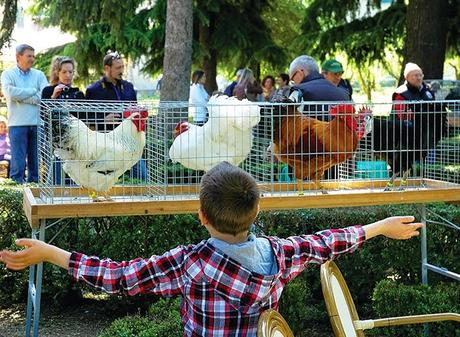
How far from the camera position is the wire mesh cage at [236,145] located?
504 centimetres

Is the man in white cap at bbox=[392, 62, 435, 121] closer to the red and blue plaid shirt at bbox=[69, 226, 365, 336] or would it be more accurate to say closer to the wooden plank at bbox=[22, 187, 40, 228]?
the wooden plank at bbox=[22, 187, 40, 228]

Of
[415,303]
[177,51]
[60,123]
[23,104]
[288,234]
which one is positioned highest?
[177,51]

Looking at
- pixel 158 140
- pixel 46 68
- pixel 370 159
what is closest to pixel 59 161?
pixel 158 140

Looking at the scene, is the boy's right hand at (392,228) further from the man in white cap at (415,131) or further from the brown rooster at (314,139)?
the man in white cap at (415,131)

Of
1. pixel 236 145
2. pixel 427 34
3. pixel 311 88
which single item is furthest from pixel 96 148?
pixel 427 34

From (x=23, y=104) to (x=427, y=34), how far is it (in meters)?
7.06

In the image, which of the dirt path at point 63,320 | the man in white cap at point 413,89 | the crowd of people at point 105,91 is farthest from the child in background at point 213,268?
the man in white cap at point 413,89

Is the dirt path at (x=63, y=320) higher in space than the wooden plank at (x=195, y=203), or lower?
lower

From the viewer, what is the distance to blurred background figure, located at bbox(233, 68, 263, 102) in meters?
11.5

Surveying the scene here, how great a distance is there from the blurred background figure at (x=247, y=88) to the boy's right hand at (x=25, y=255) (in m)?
8.66

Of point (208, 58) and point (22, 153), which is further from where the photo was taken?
point (208, 58)

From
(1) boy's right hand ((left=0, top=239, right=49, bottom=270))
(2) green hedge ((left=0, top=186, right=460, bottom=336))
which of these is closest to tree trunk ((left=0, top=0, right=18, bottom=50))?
(2) green hedge ((left=0, top=186, right=460, bottom=336))

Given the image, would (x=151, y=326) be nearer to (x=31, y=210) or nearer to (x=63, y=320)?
(x=31, y=210)

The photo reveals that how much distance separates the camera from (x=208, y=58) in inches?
632
